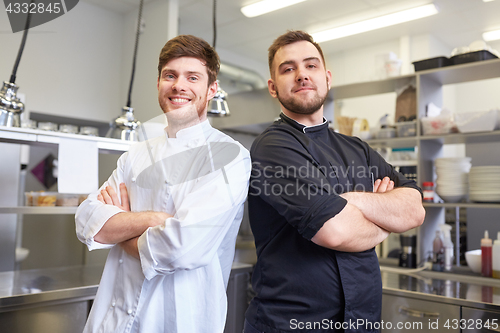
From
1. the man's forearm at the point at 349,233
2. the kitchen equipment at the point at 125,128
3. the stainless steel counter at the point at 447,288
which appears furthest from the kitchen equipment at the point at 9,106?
the stainless steel counter at the point at 447,288

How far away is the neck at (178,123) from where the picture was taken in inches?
55.7

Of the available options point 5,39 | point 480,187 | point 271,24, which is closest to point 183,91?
point 480,187

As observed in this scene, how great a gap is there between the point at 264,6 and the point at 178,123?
10.5 ft

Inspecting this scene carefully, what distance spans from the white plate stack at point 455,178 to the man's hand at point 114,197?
6.53 ft

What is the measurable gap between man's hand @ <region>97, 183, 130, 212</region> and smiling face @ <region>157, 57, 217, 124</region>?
30cm

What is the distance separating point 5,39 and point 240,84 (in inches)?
109

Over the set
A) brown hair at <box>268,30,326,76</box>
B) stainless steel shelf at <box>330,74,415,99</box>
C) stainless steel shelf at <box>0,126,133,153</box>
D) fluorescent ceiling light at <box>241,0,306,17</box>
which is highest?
fluorescent ceiling light at <box>241,0,306,17</box>

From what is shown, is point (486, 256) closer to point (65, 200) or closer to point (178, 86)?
point (178, 86)

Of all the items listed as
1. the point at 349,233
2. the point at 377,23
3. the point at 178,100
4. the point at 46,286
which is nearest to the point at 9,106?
the point at 46,286

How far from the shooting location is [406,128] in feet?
8.94

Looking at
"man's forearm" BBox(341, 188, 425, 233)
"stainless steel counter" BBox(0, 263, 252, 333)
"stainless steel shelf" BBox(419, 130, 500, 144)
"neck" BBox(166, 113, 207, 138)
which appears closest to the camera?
"man's forearm" BBox(341, 188, 425, 233)

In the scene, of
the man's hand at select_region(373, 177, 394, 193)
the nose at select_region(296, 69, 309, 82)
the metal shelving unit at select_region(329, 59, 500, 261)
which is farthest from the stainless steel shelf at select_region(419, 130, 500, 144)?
the nose at select_region(296, 69, 309, 82)

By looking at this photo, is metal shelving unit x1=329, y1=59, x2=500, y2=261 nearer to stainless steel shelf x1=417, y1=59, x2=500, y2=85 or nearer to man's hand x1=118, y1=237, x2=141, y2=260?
stainless steel shelf x1=417, y1=59, x2=500, y2=85

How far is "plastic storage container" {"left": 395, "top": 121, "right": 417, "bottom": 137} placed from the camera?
270cm
